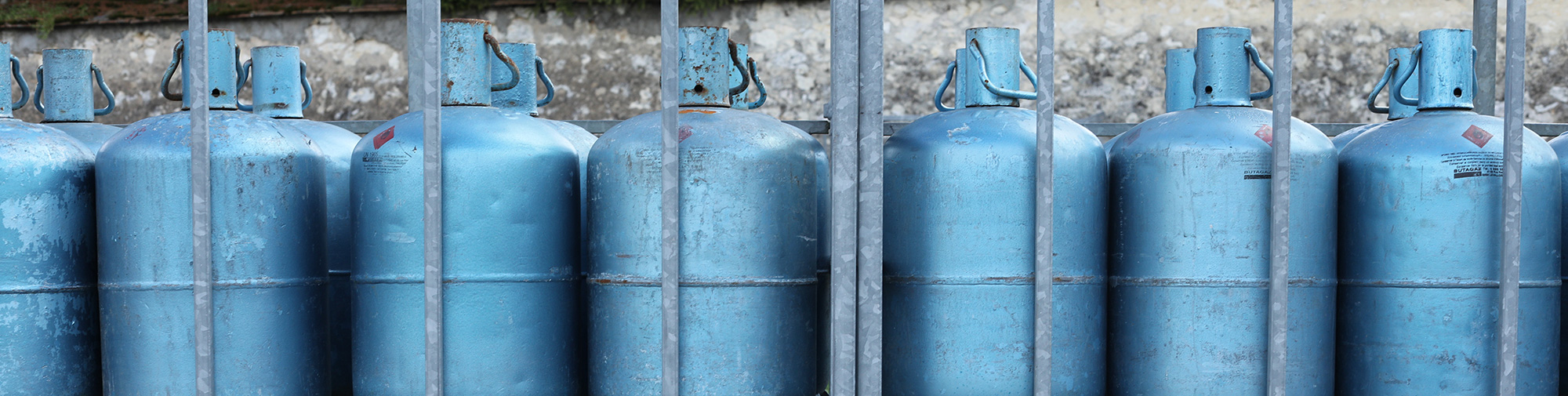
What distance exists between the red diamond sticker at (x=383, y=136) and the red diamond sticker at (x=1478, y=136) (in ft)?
7.62

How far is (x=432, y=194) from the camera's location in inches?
98.7

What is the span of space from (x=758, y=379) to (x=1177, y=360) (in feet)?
2.92

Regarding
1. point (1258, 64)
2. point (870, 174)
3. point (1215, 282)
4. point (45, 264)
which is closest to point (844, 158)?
point (870, 174)

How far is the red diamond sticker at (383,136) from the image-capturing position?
8.96 ft

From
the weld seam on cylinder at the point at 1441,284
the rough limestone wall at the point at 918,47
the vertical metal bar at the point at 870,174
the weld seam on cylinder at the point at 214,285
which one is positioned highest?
the rough limestone wall at the point at 918,47

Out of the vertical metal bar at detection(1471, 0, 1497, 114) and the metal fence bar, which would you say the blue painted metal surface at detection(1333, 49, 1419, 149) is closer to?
the vertical metal bar at detection(1471, 0, 1497, 114)

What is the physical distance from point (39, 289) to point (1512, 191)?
3.09 metres

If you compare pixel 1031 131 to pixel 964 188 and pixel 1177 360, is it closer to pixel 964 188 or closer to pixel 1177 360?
pixel 964 188

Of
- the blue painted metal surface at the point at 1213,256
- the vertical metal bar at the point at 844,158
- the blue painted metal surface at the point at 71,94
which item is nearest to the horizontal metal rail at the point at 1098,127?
the blue painted metal surface at the point at 71,94

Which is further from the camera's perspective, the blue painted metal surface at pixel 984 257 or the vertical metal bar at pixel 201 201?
the blue painted metal surface at pixel 984 257

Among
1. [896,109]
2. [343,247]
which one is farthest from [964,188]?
[896,109]

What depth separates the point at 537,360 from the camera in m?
2.74

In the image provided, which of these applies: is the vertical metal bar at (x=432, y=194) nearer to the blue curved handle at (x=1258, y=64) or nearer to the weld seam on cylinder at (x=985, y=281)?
the weld seam on cylinder at (x=985, y=281)

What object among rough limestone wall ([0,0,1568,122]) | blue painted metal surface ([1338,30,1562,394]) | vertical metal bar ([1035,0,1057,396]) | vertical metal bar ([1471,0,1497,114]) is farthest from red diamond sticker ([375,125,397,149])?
rough limestone wall ([0,0,1568,122])
